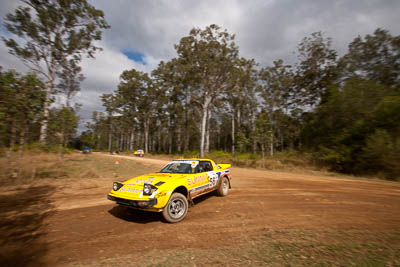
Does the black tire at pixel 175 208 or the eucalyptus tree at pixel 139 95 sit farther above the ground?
the eucalyptus tree at pixel 139 95

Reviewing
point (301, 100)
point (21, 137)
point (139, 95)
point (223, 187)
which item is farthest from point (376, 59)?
point (139, 95)

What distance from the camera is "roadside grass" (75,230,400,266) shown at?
109 inches

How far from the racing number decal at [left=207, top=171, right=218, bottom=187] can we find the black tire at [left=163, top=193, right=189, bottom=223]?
1.51 metres

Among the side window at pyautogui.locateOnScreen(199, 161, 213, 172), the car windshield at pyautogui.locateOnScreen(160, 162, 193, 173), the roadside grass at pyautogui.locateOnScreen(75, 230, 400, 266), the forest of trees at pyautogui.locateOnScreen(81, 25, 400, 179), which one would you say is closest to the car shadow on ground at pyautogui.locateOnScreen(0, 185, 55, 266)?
the roadside grass at pyautogui.locateOnScreen(75, 230, 400, 266)

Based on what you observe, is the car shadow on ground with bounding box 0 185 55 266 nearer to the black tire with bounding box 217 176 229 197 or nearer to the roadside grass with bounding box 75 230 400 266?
the roadside grass with bounding box 75 230 400 266

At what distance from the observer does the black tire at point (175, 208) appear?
4230mm

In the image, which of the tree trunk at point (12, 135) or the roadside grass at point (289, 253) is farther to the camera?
the tree trunk at point (12, 135)

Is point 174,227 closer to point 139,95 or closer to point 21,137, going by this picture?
point 21,137

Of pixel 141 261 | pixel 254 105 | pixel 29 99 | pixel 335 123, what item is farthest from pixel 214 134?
pixel 141 261

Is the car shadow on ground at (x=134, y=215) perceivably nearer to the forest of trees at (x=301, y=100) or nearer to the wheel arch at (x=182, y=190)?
the wheel arch at (x=182, y=190)

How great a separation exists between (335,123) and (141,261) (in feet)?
65.0

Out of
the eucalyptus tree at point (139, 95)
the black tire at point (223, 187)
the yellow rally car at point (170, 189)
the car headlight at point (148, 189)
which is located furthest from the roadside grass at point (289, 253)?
the eucalyptus tree at point (139, 95)

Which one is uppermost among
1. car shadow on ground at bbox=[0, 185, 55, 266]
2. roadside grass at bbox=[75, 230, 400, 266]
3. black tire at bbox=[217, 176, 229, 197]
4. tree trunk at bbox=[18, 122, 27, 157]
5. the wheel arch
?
tree trunk at bbox=[18, 122, 27, 157]

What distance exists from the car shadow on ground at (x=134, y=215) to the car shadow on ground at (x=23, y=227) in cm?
152
